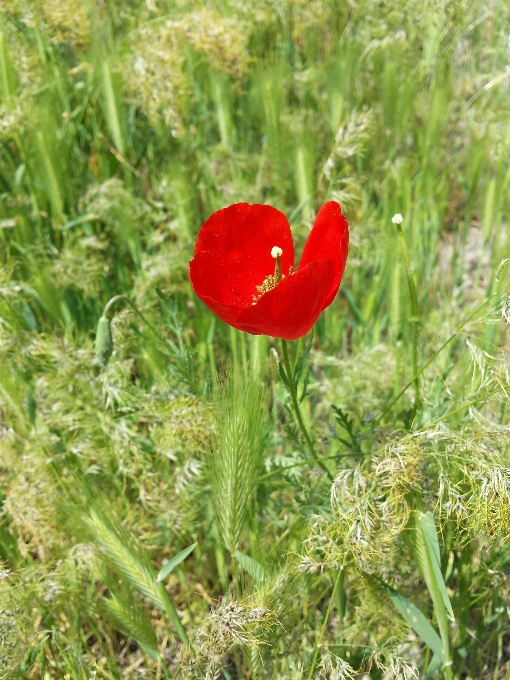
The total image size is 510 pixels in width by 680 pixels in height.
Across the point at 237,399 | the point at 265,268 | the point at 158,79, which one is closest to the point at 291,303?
the point at 237,399

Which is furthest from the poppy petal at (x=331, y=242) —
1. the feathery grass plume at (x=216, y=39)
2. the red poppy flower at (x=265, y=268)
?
the feathery grass plume at (x=216, y=39)

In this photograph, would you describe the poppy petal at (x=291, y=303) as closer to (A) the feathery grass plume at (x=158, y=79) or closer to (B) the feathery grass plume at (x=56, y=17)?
(A) the feathery grass plume at (x=158, y=79)

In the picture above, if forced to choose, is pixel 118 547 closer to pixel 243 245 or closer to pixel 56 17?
→ pixel 243 245

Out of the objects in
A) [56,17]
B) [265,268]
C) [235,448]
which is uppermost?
[56,17]

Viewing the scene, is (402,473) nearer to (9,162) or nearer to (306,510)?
(306,510)

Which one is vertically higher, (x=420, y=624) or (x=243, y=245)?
(x=243, y=245)

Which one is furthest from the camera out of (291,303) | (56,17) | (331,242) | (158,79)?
(158,79)

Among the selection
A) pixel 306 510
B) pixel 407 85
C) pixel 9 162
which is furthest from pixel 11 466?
pixel 407 85

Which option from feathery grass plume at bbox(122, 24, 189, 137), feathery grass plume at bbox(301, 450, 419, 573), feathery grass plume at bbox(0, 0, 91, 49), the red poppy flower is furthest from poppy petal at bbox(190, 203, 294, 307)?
feathery grass plume at bbox(0, 0, 91, 49)
